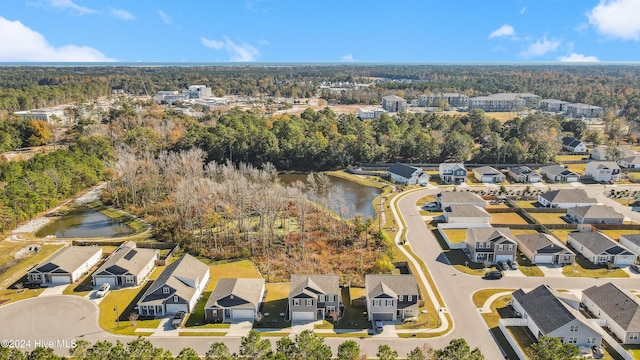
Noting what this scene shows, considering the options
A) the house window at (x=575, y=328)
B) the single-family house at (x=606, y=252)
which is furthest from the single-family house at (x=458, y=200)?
the house window at (x=575, y=328)

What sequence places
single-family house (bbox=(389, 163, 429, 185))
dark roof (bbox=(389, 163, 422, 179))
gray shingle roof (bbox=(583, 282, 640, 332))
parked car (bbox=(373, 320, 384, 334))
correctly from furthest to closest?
dark roof (bbox=(389, 163, 422, 179))
single-family house (bbox=(389, 163, 429, 185))
parked car (bbox=(373, 320, 384, 334))
gray shingle roof (bbox=(583, 282, 640, 332))

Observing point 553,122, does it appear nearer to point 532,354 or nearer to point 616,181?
point 616,181

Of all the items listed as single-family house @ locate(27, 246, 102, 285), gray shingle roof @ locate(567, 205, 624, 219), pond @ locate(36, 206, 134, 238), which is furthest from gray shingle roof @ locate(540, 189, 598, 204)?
single-family house @ locate(27, 246, 102, 285)

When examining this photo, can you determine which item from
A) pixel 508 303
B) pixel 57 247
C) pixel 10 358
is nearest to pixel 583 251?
pixel 508 303

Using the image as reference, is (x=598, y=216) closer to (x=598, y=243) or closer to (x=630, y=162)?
(x=598, y=243)

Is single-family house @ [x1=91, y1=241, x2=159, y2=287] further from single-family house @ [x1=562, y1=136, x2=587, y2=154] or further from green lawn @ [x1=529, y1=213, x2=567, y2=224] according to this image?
single-family house @ [x1=562, y1=136, x2=587, y2=154]
